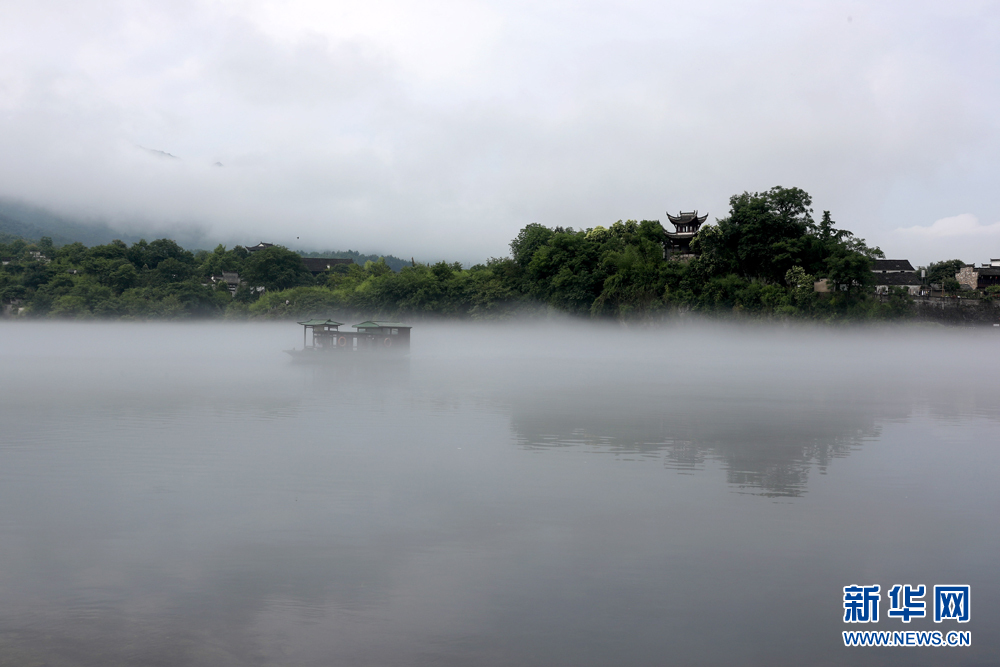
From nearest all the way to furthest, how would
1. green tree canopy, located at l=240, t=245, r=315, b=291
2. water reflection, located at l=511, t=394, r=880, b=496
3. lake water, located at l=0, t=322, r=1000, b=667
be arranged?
lake water, located at l=0, t=322, r=1000, b=667 → water reflection, located at l=511, t=394, r=880, b=496 → green tree canopy, located at l=240, t=245, r=315, b=291

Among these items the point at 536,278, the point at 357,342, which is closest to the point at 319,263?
the point at 536,278

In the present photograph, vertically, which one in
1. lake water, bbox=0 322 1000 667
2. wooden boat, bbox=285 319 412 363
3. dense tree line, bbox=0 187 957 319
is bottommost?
lake water, bbox=0 322 1000 667

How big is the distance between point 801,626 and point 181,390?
61.4 ft

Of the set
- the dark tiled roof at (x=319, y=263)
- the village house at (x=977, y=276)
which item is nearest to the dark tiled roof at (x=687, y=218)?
the village house at (x=977, y=276)

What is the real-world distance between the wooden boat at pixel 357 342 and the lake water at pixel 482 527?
1359 centimetres

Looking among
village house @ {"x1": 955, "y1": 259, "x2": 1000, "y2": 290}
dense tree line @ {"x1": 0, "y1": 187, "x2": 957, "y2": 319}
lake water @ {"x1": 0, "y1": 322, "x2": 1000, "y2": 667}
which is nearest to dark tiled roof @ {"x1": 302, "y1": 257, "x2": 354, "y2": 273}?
dense tree line @ {"x1": 0, "y1": 187, "x2": 957, "y2": 319}

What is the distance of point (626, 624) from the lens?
19.5 ft

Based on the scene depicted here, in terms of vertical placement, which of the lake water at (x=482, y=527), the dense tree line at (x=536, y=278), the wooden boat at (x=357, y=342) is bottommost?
the lake water at (x=482, y=527)

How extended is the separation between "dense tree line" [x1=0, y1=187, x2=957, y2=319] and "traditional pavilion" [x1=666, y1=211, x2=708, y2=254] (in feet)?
3.63

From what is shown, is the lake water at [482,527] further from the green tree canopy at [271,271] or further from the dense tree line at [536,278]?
the green tree canopy at [271,271]

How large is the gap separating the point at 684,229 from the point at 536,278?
38.6 ft

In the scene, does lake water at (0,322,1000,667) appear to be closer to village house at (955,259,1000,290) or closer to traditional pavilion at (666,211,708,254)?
traditional pavilion at (666,211,708,254)

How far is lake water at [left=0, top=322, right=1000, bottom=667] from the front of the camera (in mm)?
5715

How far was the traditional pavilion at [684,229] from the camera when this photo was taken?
53562 millimetres
